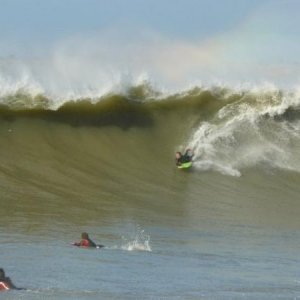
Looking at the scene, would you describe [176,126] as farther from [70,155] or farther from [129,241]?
[129,241]

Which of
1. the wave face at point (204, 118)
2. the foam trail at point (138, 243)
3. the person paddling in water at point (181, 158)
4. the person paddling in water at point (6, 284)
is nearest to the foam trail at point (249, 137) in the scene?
the wave face at point (204, 118)

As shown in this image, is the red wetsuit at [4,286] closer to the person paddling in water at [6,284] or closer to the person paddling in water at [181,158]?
the person paddling in water at [6,284]

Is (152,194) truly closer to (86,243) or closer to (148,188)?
(148,188)

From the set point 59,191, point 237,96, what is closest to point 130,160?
point 59,191

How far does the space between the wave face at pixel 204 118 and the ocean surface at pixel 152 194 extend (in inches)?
1.5

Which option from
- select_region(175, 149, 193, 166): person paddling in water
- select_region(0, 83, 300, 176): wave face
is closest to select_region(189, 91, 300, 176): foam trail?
select_region(0, 83, 300, 176): wave face

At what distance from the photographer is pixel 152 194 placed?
779 inches

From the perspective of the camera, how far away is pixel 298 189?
21750 mm

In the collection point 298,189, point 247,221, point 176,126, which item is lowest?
point 247,221

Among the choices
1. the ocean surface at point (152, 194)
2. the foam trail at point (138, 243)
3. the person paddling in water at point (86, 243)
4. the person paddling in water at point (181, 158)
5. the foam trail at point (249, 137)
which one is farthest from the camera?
the foam trail at point (249, 137)

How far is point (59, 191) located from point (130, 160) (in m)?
3.34

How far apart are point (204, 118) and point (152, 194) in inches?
205

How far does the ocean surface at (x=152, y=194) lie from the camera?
513 inches

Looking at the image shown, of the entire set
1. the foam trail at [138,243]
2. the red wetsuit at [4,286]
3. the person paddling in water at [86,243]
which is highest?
the foam trail at [138,243]
